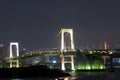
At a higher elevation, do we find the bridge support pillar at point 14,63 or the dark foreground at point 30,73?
the bridge support pillar at point 14,63

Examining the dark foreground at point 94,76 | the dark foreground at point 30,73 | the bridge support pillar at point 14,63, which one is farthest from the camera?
the bridge support pillar at point 14,63

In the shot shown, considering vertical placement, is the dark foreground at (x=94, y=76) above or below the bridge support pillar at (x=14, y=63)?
below

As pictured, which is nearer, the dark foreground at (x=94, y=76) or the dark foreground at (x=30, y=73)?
the dark foreground at (x=94, y=76)

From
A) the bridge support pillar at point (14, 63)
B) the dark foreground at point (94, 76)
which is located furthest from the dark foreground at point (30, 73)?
the bridge support pillar at point (14, 63)

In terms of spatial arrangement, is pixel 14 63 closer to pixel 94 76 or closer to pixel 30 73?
pixel 30 73

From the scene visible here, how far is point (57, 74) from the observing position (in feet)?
286

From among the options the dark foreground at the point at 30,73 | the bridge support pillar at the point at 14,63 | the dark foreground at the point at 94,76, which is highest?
the bridge support pillar at the point at 14,63

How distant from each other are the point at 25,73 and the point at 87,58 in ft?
67.1

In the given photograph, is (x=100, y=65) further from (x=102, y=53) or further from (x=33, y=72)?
(x=33, y=72)

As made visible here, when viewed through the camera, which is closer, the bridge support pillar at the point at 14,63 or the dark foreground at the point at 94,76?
the dark foreground at the point at 94,76

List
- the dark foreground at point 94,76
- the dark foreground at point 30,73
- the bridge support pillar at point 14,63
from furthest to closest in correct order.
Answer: the bridge support pillar at point 14,63
the dark foreground at point 30,73
the dark foreground at point 94,76

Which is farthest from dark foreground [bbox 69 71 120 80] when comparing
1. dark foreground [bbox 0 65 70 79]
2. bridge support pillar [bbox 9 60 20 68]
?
bridge support pillar [bbox 9 60 20 68]

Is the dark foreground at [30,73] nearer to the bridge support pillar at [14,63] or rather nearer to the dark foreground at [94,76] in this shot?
the dark foreground at [94,76]

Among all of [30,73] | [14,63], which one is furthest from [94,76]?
[14,63]
